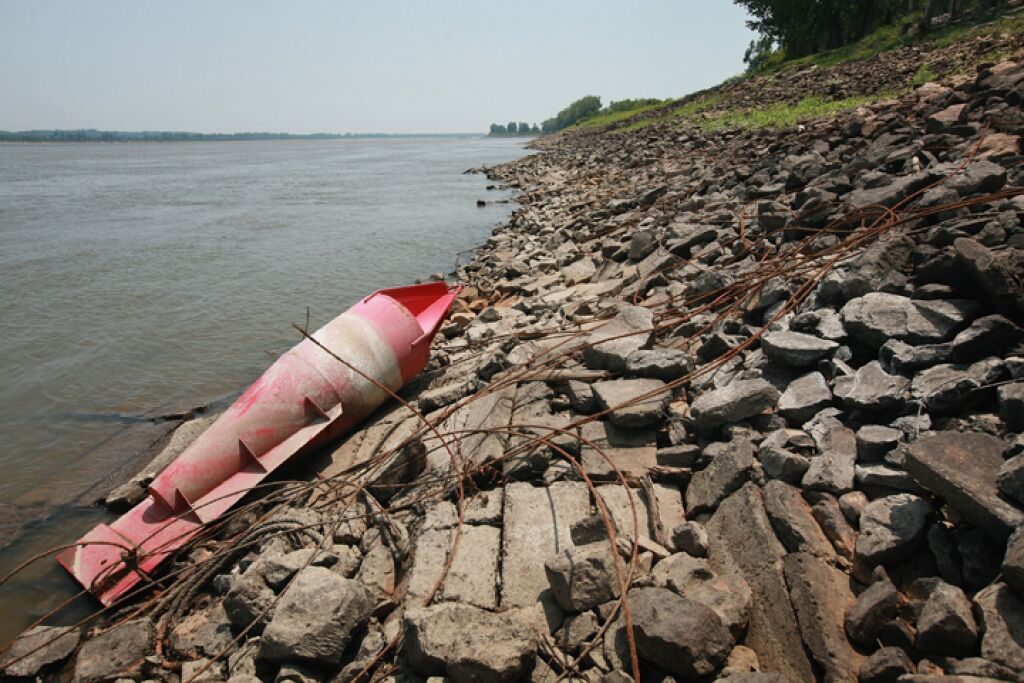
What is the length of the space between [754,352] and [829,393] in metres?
0.82

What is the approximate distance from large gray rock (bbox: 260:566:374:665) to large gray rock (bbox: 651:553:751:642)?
4.88 ft

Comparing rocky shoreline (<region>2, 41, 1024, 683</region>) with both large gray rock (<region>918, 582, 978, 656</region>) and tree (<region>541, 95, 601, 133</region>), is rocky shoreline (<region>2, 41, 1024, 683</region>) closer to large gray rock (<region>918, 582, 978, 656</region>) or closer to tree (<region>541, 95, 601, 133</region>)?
large gray rock (<region>918, 582, 978, 656</region>)

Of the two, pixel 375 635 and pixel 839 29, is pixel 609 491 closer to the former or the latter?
pixel 375 635

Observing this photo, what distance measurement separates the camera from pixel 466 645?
234cm

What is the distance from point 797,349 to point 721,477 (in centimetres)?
113

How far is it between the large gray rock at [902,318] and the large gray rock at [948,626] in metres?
1.75

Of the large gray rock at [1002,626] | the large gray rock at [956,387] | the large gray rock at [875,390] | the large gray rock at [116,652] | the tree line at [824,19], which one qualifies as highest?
the tree line at [824,19]

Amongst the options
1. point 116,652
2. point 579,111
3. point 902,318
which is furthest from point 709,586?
point 579,111

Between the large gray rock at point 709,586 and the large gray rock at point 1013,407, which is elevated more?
the large gray rock at point 1013,407

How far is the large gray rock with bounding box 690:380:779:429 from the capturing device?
3.31 meters

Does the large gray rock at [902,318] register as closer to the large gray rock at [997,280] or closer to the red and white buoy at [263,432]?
the large gray rock at [997,280]

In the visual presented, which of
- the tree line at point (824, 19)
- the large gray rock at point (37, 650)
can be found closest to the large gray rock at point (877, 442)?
the large gray rock at point (37, 650)

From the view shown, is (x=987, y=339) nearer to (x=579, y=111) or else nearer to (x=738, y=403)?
(x=738, y=403)

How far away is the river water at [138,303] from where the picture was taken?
5367 mm
